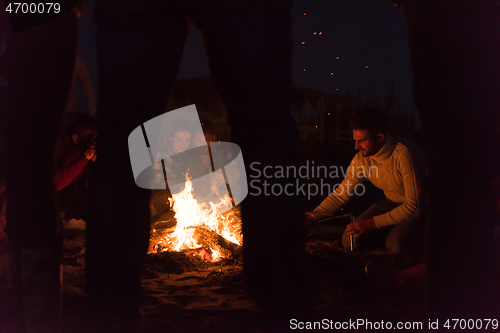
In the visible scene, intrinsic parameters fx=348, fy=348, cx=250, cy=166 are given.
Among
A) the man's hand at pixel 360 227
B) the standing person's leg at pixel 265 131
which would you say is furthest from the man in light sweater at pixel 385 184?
the standing person's leg at pixel 265 131

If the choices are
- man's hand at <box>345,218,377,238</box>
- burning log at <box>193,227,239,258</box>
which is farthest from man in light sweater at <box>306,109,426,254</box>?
burning log at <box>193,227,239,258</box>

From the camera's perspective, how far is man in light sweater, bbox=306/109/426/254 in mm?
1627

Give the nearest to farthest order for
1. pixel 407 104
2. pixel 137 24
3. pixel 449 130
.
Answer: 1. pixel 137 24
2. pixel 449 130
3. pixel 407 104

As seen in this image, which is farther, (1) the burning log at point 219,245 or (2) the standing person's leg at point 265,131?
(1) the burning log at point 219,245

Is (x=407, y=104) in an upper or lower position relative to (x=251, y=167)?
upper

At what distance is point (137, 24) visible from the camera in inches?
54.6

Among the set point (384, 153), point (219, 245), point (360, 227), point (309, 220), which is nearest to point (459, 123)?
point (384, 153)

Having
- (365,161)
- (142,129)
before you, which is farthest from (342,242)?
(142,129)

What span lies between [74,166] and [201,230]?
2.17 feet

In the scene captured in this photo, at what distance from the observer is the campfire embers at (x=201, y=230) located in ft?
5.47

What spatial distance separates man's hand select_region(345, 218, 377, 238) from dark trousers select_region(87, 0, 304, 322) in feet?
1.29

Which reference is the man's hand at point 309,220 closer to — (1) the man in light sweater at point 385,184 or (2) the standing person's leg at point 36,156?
(1) the man in light sweater at point 385,184

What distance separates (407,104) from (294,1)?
706 millimetres

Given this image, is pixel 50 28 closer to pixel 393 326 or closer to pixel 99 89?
pixel 99 89
